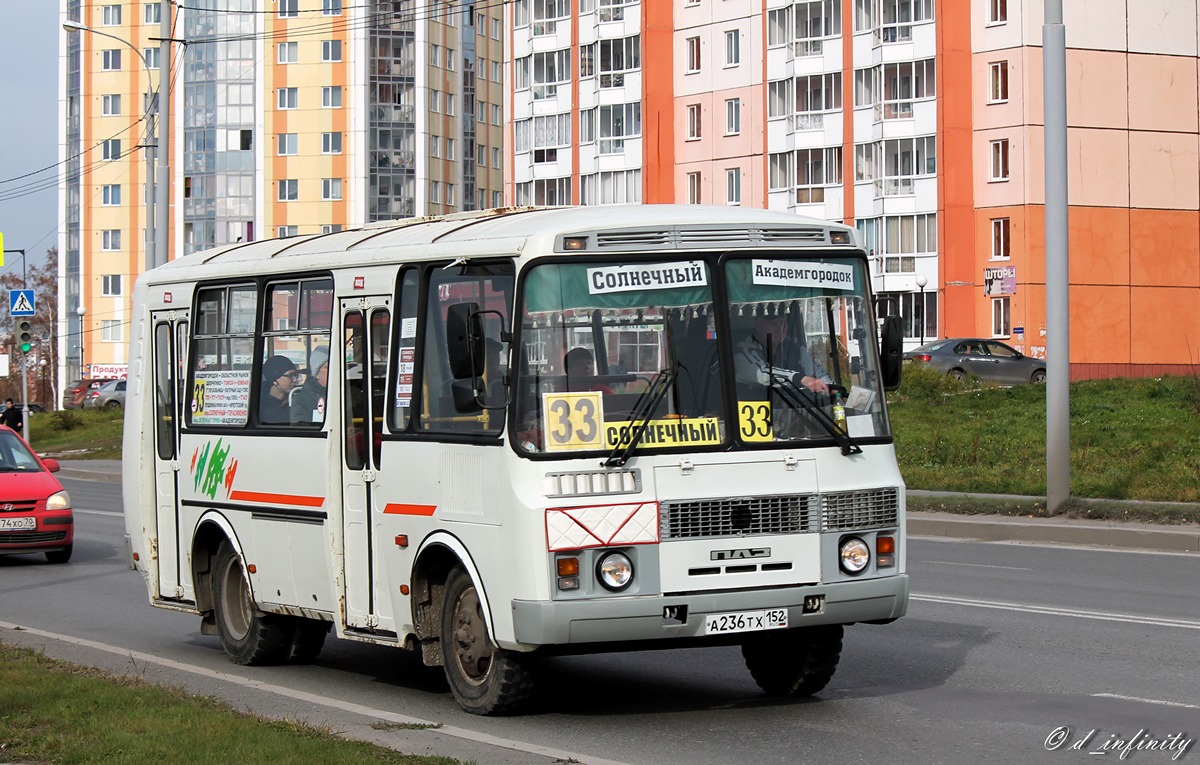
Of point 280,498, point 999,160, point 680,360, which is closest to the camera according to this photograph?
point 680,360

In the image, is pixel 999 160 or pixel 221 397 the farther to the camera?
pixel 999 160

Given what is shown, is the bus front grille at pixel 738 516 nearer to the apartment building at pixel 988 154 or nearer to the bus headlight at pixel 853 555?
the bus headlight at pixel 853 555

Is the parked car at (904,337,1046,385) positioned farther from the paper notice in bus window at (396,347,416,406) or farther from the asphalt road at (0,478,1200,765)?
the paper notice in bus window at (396,347,416,406)

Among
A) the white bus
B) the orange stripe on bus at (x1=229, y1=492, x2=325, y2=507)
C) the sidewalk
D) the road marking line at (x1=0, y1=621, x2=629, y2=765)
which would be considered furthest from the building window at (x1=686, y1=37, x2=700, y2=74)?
the white bus

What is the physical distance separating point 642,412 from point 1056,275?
1407 centimetres

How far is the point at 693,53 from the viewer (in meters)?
79.4

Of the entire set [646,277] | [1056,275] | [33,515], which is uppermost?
[1056,275]

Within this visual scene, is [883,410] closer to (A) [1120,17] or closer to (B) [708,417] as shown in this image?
(B) [708,417]

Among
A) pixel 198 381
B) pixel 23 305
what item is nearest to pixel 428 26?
pixel 23 305

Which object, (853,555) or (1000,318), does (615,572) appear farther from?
(1000,318)

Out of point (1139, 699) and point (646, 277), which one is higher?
point (646, 277)

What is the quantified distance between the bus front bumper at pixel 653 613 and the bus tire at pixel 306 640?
3.37 metres

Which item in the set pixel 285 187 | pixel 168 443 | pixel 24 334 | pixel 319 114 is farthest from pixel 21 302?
pixel 285 187

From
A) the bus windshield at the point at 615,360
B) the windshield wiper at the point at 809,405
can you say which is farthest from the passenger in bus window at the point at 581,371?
the windshield wiper at the point at 809,405
